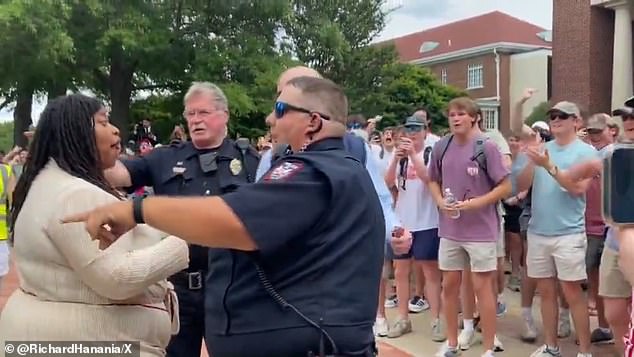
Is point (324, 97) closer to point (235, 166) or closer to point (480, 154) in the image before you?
point (235, 166)

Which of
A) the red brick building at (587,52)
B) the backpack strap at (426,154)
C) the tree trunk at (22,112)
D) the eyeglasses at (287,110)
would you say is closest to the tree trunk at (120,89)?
the tree trunk at (22,112)

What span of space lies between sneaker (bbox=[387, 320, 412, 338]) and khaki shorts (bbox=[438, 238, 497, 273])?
3.48 feet

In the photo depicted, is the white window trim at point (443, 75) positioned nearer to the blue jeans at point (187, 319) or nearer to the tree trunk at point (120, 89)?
the tree trunk at point (120, 89)

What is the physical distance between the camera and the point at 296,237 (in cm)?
231

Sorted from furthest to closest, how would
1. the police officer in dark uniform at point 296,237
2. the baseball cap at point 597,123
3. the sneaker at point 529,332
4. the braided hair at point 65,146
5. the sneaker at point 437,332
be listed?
1. the baseball cap at point 597,123
2. the sneaker at point 437,332
3. the sneaker at point 529,332
4. the braided hair at point 65,146
5. the police officer in dark uniform at point 296,237

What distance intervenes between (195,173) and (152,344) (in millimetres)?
1230

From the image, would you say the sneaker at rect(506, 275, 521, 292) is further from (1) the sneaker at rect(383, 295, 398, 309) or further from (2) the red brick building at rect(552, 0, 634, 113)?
(2) the red brick building at rect(552, 0, 634, 113)

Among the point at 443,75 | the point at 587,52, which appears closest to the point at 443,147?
the point at 587,52

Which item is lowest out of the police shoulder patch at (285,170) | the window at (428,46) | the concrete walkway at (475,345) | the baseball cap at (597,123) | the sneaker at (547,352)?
the concrete walkway at (475,345)

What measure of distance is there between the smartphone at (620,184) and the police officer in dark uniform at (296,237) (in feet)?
2.41

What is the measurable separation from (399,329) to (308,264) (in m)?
4.75

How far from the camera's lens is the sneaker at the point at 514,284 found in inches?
354

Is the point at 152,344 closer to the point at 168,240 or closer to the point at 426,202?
the point at 168,240

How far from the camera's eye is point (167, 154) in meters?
4.13
